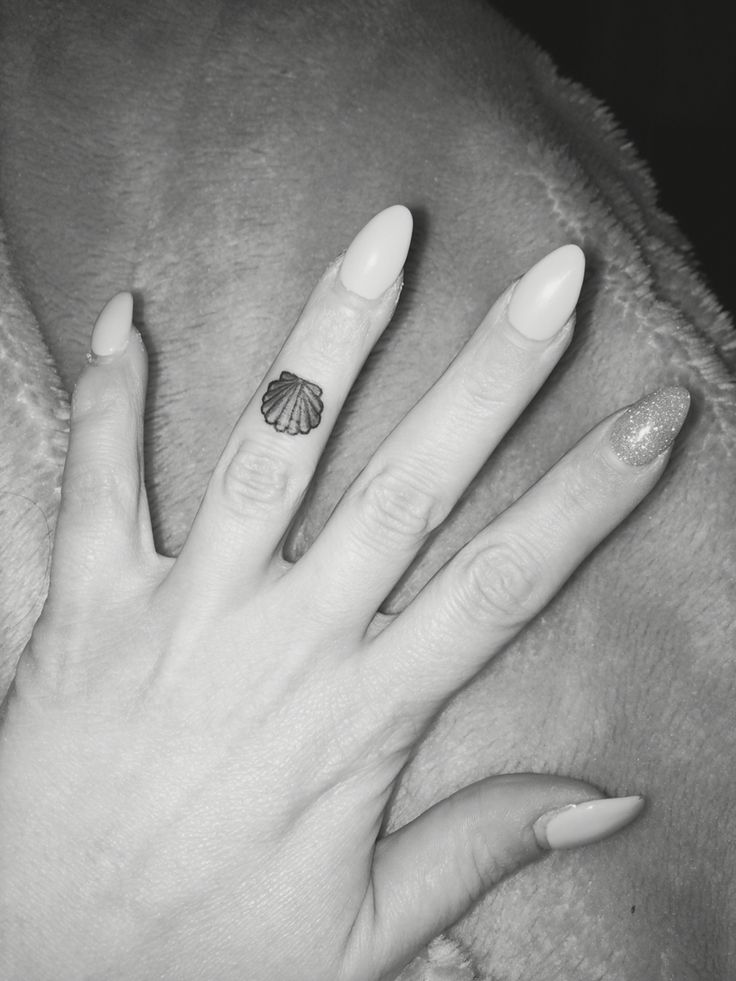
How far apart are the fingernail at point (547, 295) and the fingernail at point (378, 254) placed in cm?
6

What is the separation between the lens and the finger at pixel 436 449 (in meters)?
0.48

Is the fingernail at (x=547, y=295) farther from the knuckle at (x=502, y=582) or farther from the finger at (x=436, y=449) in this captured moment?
the knuckle at (x=502, y=582)

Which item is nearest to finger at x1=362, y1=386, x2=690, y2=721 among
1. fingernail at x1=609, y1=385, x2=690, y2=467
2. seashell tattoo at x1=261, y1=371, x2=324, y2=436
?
fingernail at x1=609, y1=385, x2=690, y2=467

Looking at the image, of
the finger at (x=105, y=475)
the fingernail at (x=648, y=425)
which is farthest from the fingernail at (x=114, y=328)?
the fingernail at (x=648, y=425)

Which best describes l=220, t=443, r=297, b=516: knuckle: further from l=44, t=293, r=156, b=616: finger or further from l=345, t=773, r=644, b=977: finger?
l=345, t=773, r=644, b=977: finger

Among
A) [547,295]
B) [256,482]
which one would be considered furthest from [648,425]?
[256,482]

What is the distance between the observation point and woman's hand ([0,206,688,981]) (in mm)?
479

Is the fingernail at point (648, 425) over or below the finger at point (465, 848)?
over

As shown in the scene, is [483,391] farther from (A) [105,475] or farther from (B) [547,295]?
(A) [105,475]

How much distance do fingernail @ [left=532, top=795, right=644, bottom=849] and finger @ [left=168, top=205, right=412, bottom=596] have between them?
0.19 meters

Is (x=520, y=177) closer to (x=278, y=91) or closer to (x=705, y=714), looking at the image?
(x=278, y=91)

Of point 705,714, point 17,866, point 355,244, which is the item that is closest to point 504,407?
point 355,244

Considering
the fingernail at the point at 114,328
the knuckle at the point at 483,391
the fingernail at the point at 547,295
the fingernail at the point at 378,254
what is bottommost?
the fingernail at the point at 114,328

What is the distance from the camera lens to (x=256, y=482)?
484 millimetres
